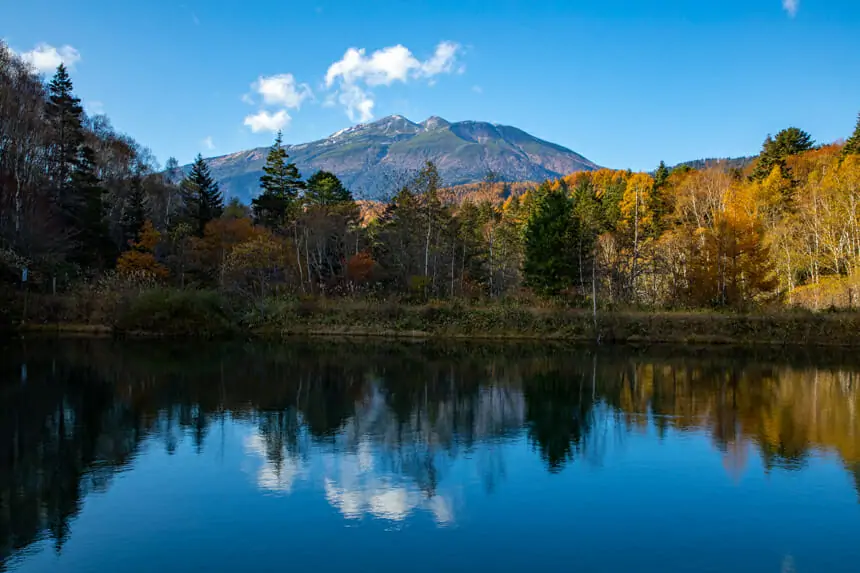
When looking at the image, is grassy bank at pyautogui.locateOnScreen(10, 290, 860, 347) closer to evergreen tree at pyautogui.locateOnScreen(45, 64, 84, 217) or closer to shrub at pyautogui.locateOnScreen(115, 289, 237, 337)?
shrub at pyautogui.locateOnScreen(115, 289, 237, 337)

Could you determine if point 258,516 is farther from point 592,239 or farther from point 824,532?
point 592,239

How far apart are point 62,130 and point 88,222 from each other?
7.30 m

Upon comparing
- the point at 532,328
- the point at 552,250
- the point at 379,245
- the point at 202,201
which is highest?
the point at 202,201

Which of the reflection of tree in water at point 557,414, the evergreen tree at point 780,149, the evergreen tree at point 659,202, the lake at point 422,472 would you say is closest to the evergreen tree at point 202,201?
the lake at point 422,472

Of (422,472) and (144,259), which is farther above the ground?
(144,259)

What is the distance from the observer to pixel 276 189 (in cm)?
5525

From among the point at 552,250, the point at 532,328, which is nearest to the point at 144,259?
the point at 532,328

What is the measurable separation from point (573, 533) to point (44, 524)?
22.7ft

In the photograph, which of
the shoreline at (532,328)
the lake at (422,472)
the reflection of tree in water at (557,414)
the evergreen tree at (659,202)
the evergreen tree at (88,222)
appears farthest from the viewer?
the evergreen tree at (659,202)

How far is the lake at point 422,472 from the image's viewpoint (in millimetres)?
7988

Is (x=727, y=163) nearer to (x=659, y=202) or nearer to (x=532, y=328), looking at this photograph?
(x=659, y=202)

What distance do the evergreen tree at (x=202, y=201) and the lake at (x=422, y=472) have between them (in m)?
28.6

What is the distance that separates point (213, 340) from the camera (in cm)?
3272

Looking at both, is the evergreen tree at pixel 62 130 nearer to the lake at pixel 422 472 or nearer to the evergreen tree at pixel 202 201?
the evergreen tree at pixel 202 201
